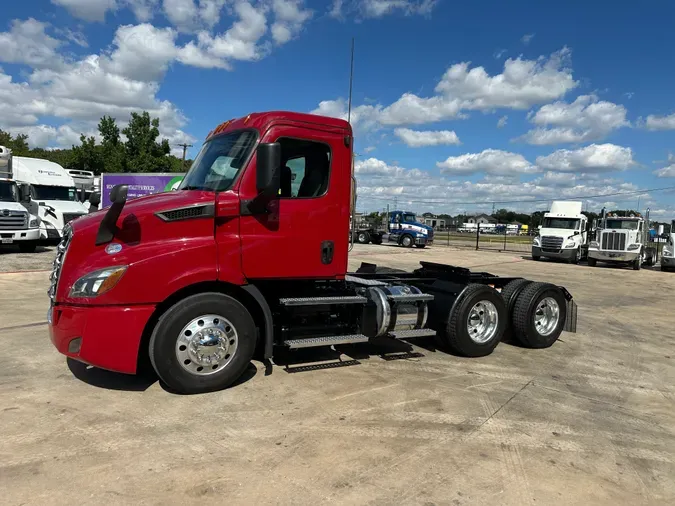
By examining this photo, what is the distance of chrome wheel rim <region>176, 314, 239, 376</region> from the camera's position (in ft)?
14.8

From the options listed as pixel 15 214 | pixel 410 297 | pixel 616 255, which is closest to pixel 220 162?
pixel 410 297

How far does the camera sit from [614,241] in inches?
933

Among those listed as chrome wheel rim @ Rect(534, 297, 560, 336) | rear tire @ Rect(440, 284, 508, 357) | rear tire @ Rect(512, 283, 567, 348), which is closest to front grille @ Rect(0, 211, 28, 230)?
rear tire @ Rect(440, 284, 508, 357)

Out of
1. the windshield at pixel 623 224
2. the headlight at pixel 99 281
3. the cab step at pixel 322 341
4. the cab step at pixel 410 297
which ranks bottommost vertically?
the cab step at pixel 322 341

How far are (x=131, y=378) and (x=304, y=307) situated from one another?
191 centimetres

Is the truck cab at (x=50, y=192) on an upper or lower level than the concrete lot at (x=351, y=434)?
upper

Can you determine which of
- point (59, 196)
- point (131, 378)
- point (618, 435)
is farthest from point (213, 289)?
point (59, 196)

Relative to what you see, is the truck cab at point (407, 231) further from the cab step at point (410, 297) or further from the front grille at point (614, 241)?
the cab step at point (410, 297)

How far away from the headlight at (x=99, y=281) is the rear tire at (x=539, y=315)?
5.15 m

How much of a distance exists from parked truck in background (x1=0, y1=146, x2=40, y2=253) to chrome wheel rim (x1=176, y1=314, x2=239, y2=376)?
48.3 ft

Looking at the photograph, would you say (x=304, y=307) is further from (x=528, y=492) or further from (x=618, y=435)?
(x=618, y=435)

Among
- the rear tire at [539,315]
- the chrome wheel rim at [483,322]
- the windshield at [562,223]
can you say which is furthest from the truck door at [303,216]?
the windshield at [562,223]

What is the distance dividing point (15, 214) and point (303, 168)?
14779 mm

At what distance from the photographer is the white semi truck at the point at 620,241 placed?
23375mm
